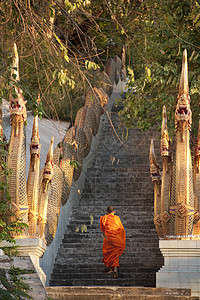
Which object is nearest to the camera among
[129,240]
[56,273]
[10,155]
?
[10,155]

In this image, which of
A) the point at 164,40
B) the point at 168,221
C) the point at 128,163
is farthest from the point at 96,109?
the point at 168,221

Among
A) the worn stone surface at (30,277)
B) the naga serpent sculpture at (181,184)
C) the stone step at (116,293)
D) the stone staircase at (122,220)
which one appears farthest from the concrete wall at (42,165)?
the worn stone surface at (30,277)

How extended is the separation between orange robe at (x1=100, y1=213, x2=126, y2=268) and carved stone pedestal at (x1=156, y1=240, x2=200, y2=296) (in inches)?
67.7

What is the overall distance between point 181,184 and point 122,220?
4.03m

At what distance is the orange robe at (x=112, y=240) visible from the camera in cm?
1001

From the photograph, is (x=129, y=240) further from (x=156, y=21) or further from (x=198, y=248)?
(x=156, y=21)

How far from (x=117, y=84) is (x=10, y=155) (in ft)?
44.7

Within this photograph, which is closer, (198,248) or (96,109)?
(198,248)

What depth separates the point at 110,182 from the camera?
14289 millimetres

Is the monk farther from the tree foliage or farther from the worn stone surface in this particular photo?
the worn stone surface

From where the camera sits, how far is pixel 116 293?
298 inches

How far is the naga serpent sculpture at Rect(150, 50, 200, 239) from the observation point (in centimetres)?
833

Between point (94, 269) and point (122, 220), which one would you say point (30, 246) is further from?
point (122, 220)

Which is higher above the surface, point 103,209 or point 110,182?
point 110,182
